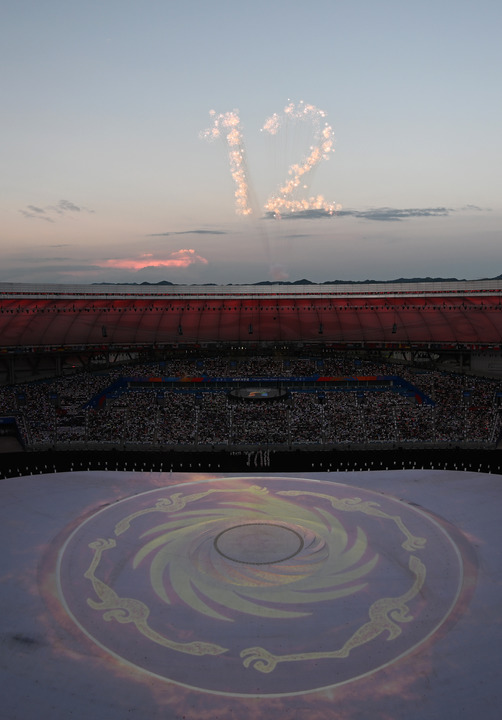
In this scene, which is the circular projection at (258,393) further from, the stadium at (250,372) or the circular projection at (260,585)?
the circular projection at (260,585)

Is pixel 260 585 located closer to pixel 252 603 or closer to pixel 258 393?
pixel 252 603

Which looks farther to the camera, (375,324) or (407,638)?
(375,324)

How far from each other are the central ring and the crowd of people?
2025 cm

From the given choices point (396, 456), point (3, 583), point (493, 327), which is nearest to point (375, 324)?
point (493, 327)

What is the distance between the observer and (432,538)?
27.1 metres

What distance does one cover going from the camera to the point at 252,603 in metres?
21.7

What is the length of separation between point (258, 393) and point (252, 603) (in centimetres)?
3620

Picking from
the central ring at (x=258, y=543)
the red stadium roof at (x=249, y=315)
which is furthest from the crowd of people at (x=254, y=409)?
the central ring at (x=258, y=543)

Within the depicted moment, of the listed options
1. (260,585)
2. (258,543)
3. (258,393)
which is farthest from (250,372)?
(260,585)

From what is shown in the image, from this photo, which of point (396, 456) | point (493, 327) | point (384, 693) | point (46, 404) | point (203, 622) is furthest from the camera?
point (493, 327)

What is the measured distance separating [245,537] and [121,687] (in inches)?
446

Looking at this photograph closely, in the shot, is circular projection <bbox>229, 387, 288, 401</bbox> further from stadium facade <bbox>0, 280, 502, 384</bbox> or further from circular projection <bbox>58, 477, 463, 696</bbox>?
circular projection <bbox>58, 477, 463, 696</bbox>

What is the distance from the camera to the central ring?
25.5 m

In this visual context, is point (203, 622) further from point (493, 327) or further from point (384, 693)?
point (493, 327)
